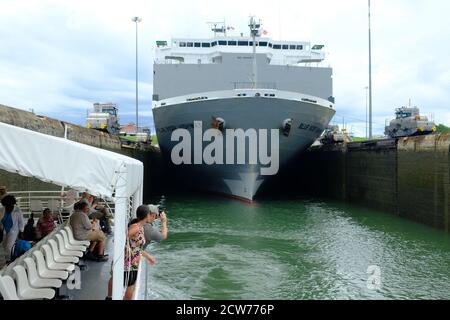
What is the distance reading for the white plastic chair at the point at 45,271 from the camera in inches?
194

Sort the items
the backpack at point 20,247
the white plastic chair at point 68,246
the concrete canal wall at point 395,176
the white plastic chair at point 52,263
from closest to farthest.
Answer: the white plastic chair at point 52,263, the backpack at point 20,247, the white plastic chair at point 68,246, the concrete canal wall at point 395,176

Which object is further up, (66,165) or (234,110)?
(234,110)

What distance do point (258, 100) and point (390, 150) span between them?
6.09 meters

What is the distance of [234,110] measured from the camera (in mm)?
19625

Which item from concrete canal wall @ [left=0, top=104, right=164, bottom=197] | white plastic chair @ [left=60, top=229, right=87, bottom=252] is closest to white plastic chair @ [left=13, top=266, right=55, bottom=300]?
white plastic chair @ [left=60, top=229, right=87, bottom=252]

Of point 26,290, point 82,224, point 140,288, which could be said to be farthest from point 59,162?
point 82,224

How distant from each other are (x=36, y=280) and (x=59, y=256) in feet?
3.67

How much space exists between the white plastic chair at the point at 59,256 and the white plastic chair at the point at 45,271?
40cm

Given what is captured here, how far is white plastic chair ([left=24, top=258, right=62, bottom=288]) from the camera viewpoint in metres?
4.62

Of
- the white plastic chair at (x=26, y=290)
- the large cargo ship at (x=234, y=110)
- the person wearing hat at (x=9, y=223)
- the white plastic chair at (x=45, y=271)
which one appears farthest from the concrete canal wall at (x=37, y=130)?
the white plastic chair at (x=26, y=290)

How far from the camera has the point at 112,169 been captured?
3.83m
